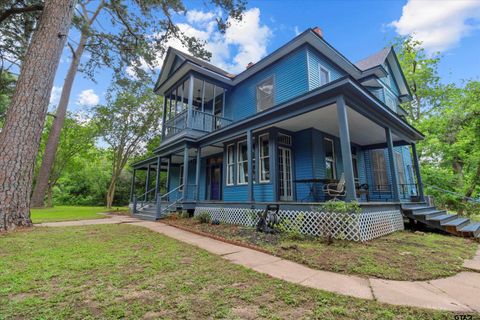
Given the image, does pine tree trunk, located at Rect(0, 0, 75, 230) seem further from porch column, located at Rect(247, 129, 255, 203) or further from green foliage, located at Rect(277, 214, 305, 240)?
green foliage, located at Rect(277, 214, 305, 240)

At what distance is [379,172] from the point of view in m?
10.8

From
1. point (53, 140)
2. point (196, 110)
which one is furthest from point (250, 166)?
point (53, 140)

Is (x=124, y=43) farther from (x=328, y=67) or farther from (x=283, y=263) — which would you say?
(x=283, y=263)

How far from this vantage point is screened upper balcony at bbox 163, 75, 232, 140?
34.6 ft

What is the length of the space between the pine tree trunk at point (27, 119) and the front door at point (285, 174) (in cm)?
735

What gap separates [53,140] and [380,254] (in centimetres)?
1898

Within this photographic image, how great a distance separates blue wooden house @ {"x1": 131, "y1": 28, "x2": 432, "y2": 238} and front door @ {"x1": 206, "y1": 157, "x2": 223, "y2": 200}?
56 mm

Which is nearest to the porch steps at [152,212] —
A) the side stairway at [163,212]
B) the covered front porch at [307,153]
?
the side stairway at [163,212]

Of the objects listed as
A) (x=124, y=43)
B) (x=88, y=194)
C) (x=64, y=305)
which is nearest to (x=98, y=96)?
(x=124, y=43)

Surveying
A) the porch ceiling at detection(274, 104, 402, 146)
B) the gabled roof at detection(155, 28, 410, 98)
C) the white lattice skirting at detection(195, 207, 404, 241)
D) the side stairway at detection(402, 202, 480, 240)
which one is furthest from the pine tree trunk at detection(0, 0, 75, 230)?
the side stairway at detection(402, 202, 480, 240)

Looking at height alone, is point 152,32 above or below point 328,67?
above

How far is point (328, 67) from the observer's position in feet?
32.4

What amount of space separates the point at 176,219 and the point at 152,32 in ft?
28.3

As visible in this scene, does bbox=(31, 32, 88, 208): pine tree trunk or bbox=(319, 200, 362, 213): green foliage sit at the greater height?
bbox=(31, 32, 88, 208): pine tree trunk
